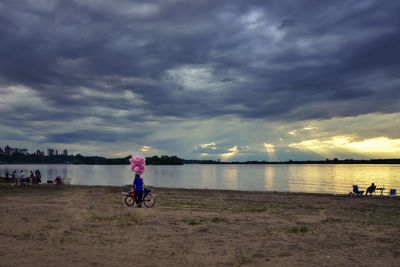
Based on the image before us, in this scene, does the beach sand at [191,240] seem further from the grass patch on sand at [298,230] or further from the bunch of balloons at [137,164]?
the bunch of balloons at [137,164]

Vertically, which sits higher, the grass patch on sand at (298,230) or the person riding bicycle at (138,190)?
the person riding bicycle at (138,190)

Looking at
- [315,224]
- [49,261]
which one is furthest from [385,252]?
[49,261]

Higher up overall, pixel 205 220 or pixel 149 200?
pixel 149 200

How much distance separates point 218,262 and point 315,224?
805cm

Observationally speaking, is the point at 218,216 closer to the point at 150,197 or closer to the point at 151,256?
the point at 150,197

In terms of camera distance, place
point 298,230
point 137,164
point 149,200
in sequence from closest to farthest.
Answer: point 298,230, point 149,200, point 137,164

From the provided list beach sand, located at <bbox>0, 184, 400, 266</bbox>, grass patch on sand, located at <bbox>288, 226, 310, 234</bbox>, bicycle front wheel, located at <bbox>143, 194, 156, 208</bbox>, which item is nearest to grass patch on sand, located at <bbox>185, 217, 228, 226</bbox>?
beach sand, located at <bbox>0, 184, 400, 266</bbox>

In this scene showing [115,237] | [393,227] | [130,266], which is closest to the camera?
[130,266]

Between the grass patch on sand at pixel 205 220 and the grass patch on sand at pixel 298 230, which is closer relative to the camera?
the grass patch on sand at pixel 298 230

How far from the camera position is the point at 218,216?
A: 1596cm

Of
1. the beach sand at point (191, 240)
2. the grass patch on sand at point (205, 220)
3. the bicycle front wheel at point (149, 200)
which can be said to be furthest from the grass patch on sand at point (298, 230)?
the bicycle front wheel at point (149, 200)

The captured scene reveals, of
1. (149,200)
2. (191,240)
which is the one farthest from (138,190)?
(191,240)

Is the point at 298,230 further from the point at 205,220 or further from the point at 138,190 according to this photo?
the point at 138,190

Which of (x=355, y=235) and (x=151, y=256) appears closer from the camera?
(x=151, y=256)
